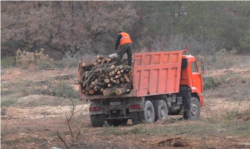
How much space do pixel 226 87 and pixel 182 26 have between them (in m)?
19.7

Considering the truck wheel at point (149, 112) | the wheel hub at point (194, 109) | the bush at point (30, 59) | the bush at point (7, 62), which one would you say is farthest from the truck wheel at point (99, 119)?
the bush at point (7, 62)

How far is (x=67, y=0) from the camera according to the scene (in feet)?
140

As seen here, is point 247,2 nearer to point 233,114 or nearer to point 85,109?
point 85,109

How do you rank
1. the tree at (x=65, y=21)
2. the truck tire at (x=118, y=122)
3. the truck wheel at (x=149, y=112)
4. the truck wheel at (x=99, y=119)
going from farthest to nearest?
the tree at (x=65, y=21)
the truck tire at (x=118, y=122)
the truck wheel at (x=99, y=119)
the truck wheel at (x=149, y=112)

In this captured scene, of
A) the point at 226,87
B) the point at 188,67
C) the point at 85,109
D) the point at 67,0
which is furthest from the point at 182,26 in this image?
the point at 188,67

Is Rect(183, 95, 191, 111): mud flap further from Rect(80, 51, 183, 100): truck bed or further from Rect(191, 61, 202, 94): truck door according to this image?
Rect(80, 51, 183, 100): truck bed

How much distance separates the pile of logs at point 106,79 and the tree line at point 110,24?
74.5 ft

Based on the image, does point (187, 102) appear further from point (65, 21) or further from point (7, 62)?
point (7, 62)

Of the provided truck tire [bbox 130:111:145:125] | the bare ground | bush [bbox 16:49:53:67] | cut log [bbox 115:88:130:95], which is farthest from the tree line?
cut log [bbox 115:88:130:95]

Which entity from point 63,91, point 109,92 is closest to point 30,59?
point 63,91

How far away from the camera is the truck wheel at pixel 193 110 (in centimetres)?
1753

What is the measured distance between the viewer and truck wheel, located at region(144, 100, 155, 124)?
15352 millimetres

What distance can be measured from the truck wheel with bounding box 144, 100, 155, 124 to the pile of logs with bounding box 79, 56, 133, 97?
988mm

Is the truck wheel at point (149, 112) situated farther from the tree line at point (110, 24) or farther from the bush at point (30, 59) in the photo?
the bush at point (30, 59)
